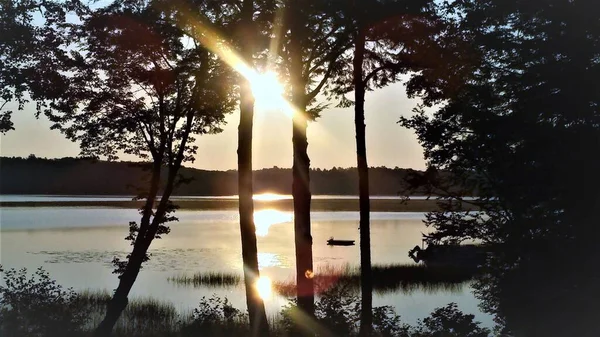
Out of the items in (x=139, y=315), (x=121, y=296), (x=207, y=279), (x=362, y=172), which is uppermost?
(x=362, y=172)

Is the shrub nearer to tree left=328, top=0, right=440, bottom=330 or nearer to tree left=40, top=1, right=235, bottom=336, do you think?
tree left=40, top=1, right=235, bottom=336

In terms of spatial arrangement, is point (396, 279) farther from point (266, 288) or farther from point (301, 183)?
point (301, 183)

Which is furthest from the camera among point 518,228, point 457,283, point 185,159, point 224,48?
point 457,283

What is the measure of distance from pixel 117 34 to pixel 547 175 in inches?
463

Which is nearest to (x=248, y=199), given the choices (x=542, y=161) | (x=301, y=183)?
(x=301, y=183)

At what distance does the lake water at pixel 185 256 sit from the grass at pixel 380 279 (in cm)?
95

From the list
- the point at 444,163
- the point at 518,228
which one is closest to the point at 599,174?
the point at 518,228

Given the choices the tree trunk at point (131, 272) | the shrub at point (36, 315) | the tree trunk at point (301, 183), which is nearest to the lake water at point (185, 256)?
the tree trunk at point (131, 272)

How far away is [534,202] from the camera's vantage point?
1082 cm

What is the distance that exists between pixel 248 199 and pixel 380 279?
18.7 m

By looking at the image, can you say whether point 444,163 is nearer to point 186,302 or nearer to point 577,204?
point 577,204

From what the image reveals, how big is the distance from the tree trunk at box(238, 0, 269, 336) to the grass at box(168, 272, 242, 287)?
15.6 metres

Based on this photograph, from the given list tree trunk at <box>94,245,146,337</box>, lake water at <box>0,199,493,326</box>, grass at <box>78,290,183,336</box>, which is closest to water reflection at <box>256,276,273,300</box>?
lake water at <box>0,199,493,326</box>

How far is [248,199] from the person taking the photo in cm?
1330
